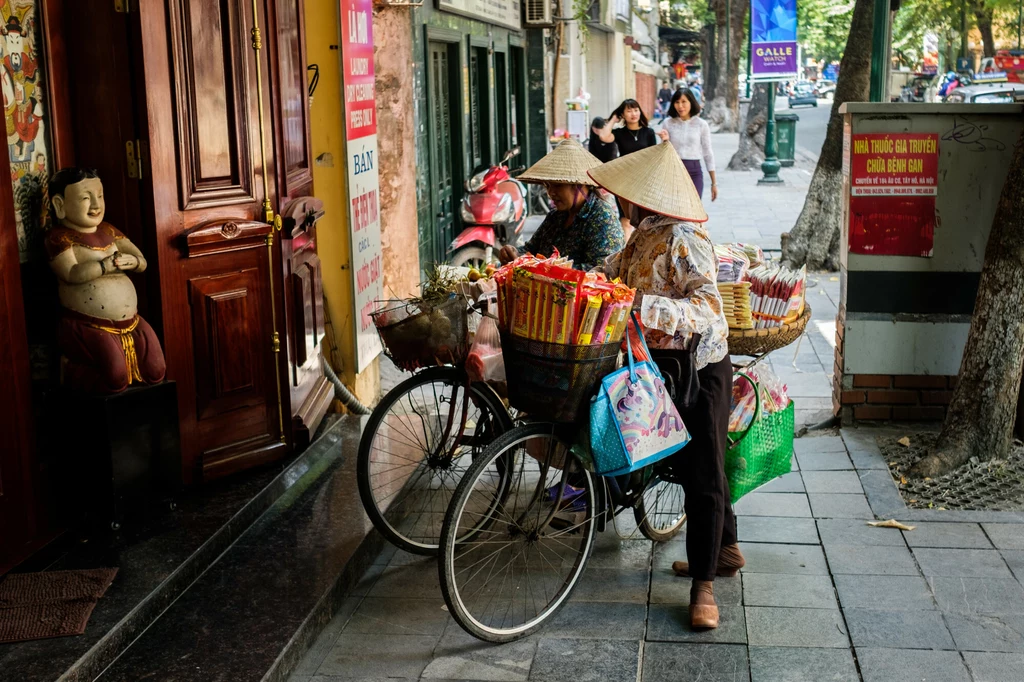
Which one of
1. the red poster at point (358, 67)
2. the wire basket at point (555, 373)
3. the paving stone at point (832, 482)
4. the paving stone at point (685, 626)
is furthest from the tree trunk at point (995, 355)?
the red poster at point (358, 67)

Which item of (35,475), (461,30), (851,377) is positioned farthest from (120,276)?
(461,30)

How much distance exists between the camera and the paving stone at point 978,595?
4160mm

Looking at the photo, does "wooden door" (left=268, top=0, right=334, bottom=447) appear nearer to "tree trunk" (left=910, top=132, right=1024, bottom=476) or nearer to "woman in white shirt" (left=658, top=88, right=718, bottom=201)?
"tree trunk" (left=910, top=132, right=1024, bottom=476)

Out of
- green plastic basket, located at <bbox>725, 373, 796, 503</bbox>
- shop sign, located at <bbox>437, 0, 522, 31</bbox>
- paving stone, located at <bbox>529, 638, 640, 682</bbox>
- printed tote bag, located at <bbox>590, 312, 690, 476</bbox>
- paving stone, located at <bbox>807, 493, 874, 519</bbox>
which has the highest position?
shop sign, located at <bbox>437, 0, 522, 31</bbox>

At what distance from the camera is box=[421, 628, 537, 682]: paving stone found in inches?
149

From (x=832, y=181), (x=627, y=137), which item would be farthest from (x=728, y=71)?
(x=832, y=181)

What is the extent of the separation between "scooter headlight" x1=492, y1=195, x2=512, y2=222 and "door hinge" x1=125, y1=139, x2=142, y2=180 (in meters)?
5.53

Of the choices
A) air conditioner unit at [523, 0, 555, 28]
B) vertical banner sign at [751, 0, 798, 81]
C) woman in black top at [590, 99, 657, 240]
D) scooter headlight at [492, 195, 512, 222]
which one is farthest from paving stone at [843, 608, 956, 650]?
vertical banner sign at [751, 0, 798, 81]

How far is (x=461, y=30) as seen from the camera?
12031 mm

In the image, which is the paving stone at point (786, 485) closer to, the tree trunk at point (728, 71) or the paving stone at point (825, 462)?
the paving stone at point (825, 462)

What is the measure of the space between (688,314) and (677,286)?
0.18m

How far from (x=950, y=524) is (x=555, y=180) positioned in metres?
2.32

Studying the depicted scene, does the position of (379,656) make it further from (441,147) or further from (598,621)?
(441,147)

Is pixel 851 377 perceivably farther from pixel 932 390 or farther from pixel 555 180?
pixel 555 180
